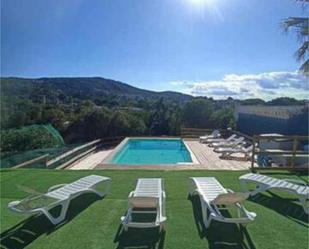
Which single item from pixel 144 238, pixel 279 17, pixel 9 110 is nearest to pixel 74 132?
pixel 9 110

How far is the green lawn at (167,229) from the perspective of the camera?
3572 mm

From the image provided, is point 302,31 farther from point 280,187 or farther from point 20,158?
point 20,158

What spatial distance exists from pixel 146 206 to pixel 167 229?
1.44 ft

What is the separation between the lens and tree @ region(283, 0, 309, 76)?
23.8 ft

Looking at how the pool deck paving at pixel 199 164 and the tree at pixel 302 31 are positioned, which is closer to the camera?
the tree at pixel 302 31

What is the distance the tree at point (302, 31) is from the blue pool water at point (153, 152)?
561cm

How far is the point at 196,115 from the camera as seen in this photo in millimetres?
20891

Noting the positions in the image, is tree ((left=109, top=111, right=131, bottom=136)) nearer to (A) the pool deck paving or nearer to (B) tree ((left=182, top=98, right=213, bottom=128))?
(A) the pool deck paving

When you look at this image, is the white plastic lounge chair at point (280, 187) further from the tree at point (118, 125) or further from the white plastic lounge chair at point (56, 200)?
the tree at point (118, 125)

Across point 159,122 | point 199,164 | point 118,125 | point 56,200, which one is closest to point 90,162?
point 199,164

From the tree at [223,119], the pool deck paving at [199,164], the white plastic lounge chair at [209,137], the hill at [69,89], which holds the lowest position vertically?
the pool deck paving at [199,164]

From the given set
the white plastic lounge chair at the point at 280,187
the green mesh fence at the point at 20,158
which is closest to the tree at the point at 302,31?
the white plastic lounge chair at the point at 280,187

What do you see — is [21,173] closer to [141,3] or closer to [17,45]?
[17,45]

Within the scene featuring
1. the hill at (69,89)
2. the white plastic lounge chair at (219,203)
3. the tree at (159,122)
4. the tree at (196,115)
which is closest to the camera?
the white plastic lounge chair at (219,203)
